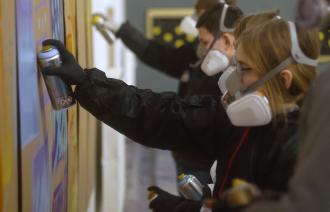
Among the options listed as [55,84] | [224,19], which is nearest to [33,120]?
[55,84]

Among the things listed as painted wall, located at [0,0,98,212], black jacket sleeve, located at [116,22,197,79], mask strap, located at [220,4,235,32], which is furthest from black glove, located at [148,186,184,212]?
black jacket sleeve, located at [116,22,197,79]

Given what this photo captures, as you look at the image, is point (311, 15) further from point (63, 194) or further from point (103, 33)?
point (103, 33)

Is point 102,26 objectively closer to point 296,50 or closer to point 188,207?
point 188,207

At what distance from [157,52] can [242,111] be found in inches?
70.9

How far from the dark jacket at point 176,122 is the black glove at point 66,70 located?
3 cm

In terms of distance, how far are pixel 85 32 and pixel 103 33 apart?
588 mm

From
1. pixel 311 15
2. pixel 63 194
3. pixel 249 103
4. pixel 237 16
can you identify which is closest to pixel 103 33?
pixel 237 16

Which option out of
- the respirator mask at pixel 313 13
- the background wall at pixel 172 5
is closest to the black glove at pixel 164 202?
the respirator mask at pixel 313 13

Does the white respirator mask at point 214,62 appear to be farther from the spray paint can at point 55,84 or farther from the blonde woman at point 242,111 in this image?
the spray paint can at point 55,84

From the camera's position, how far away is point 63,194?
57.8 inches

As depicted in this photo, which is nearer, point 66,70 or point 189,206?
point 66,70

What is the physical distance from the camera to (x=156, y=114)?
129cm

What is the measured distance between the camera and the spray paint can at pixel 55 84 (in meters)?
1.10

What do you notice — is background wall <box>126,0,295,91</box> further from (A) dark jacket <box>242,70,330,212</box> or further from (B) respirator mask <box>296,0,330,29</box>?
(A) dark jacket <box>242,70,330,212</box>
